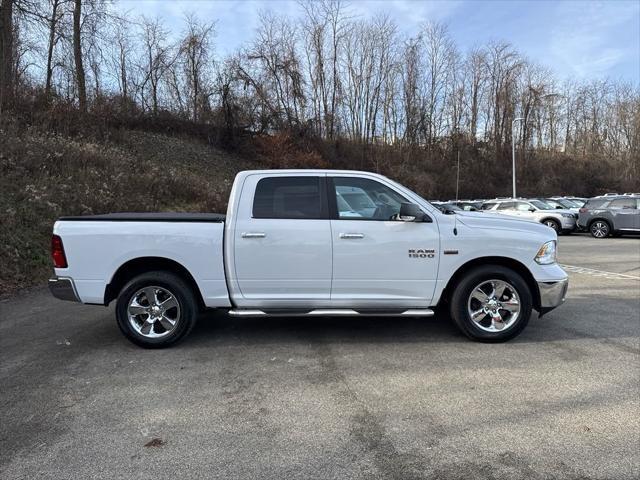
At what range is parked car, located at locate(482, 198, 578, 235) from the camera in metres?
21.5

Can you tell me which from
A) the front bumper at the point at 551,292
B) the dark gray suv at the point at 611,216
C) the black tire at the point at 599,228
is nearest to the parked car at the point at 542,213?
the dark gray suv at the point at 611,216

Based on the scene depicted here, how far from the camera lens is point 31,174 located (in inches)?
533

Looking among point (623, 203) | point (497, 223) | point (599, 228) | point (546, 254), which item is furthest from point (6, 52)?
point (623, 203)

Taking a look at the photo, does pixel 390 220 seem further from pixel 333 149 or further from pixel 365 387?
pixel 333 149

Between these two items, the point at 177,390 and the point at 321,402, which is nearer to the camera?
the point at 321,402

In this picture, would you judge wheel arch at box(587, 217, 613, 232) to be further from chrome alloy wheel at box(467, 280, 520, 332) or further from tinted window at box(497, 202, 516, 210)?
chrome alloy wheel at box(467, 280, 520, 332)

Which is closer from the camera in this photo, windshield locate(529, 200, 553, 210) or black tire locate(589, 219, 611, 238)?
black tire locate(589, 219, 611, 238)

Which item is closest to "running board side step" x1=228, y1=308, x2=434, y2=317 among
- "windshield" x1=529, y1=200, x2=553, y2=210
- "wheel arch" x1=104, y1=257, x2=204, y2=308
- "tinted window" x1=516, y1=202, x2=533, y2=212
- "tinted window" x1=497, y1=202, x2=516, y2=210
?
"wheel arch" x1=104, y1=257, x2=204, y2=308

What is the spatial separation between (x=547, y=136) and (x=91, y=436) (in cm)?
6614

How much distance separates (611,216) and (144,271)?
19427 millimetres

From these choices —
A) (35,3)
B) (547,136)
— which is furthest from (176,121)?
(547,136)

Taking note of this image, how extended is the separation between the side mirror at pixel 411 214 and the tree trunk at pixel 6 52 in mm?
16629

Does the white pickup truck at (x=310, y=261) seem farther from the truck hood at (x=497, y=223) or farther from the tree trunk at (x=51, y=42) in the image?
the tree trunk at (x=51, y=42)

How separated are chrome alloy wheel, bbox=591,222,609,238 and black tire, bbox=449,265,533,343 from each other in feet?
55.3
